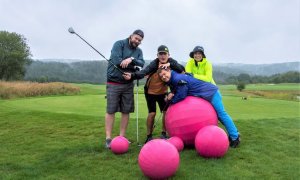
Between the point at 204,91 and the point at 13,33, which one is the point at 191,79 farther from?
the point at 13,33

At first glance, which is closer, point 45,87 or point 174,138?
point 174,138

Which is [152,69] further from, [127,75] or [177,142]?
[177,142]

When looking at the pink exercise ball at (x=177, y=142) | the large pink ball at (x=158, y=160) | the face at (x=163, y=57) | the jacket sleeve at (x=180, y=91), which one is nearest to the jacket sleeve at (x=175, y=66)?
the face at (x=163, y=57)

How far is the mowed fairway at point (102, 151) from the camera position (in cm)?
582

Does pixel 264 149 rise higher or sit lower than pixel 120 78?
lower

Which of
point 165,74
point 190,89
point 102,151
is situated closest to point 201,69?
point 190,89

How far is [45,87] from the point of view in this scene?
2400cm

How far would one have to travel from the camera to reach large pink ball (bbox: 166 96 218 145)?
6.61m

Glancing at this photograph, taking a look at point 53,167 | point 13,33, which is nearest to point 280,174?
point 53,167

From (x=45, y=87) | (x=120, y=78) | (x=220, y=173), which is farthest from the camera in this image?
(x=45, y=87)

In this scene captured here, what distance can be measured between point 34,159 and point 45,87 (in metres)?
17.8

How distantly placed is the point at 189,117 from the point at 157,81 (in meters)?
1.01

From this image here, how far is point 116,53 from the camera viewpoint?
23.5 feet

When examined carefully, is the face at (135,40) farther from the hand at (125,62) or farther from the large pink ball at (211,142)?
the large pink ball at (211,142)
